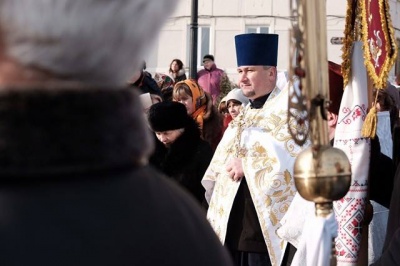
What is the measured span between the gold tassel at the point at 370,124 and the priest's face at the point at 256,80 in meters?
1.33

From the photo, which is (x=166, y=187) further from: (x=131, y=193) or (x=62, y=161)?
(x=62, y=161)

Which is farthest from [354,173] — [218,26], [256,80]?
[218,26]

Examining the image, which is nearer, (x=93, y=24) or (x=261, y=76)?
(x=93, y=24)

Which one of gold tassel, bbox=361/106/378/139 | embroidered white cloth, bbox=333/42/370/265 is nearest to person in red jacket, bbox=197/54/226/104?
embroidered white cloth, bbox=333/42/370/265

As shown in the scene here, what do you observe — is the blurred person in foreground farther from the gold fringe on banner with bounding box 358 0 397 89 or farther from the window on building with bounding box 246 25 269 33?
the window on building with bounding box 246 25 269 33

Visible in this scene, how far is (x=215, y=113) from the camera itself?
750 centimetres

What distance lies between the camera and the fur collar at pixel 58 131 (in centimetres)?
123

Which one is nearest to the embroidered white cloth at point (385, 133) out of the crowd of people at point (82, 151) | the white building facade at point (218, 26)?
the crowd of people at point (82, 151)

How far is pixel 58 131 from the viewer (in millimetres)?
1243

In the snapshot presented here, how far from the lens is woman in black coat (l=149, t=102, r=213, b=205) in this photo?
6090 mm

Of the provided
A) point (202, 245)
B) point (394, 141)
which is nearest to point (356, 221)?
point (394, 141)

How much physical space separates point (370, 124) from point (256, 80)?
1.44 metres

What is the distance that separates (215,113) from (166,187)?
20.0ft

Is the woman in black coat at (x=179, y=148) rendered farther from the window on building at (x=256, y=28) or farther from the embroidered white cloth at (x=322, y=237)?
the window on building at (x=256, y=28)
